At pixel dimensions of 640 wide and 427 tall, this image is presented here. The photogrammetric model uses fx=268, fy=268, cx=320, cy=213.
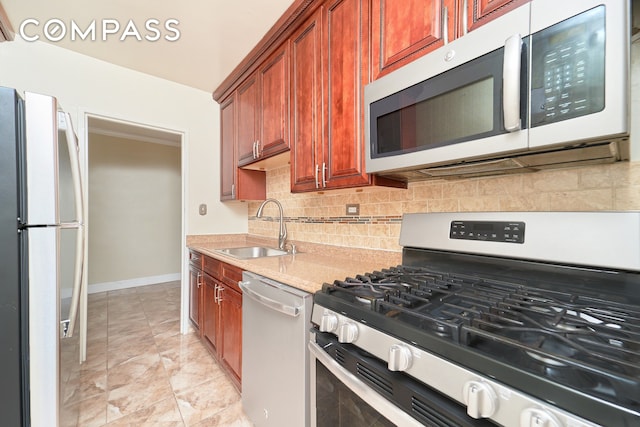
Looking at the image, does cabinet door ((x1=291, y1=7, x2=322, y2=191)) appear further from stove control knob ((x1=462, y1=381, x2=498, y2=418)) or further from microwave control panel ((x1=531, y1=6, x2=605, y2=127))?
stove control knob ((x1=462, y1=381, x2=498, y2=418))

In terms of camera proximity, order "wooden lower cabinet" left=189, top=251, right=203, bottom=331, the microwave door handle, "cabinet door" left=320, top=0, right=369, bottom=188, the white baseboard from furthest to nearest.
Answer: the white baseboard → "wooden lower cabinet" left=189, top=251, right=203, bottom=331 → "cabinet door" left=320, top=0, right=369, bottom=188 → the microwave door handle

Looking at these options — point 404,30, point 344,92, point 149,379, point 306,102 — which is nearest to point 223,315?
point 149,379

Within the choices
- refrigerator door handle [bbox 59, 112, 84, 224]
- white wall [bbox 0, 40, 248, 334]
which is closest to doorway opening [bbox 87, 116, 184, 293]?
white wall [bbox 0, 40, 248, 334]

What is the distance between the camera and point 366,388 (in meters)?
0.73

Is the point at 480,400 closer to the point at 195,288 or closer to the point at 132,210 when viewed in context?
the point at 195,288

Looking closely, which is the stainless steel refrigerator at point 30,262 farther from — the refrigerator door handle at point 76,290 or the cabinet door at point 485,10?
the cabinet door at point 485,10

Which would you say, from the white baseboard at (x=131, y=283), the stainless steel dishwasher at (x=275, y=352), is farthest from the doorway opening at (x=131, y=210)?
the stainless steel dishwasher at (x=275, y=352)

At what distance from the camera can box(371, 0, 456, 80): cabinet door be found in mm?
1005

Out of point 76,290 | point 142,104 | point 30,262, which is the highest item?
point 142,104

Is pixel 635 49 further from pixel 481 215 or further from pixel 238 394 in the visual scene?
pixel 238 394

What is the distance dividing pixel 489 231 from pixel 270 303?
954 mm

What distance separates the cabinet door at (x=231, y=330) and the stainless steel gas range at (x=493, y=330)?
82 centimetres

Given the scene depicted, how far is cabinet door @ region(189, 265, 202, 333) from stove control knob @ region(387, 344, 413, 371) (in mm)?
2076

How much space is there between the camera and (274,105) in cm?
196
